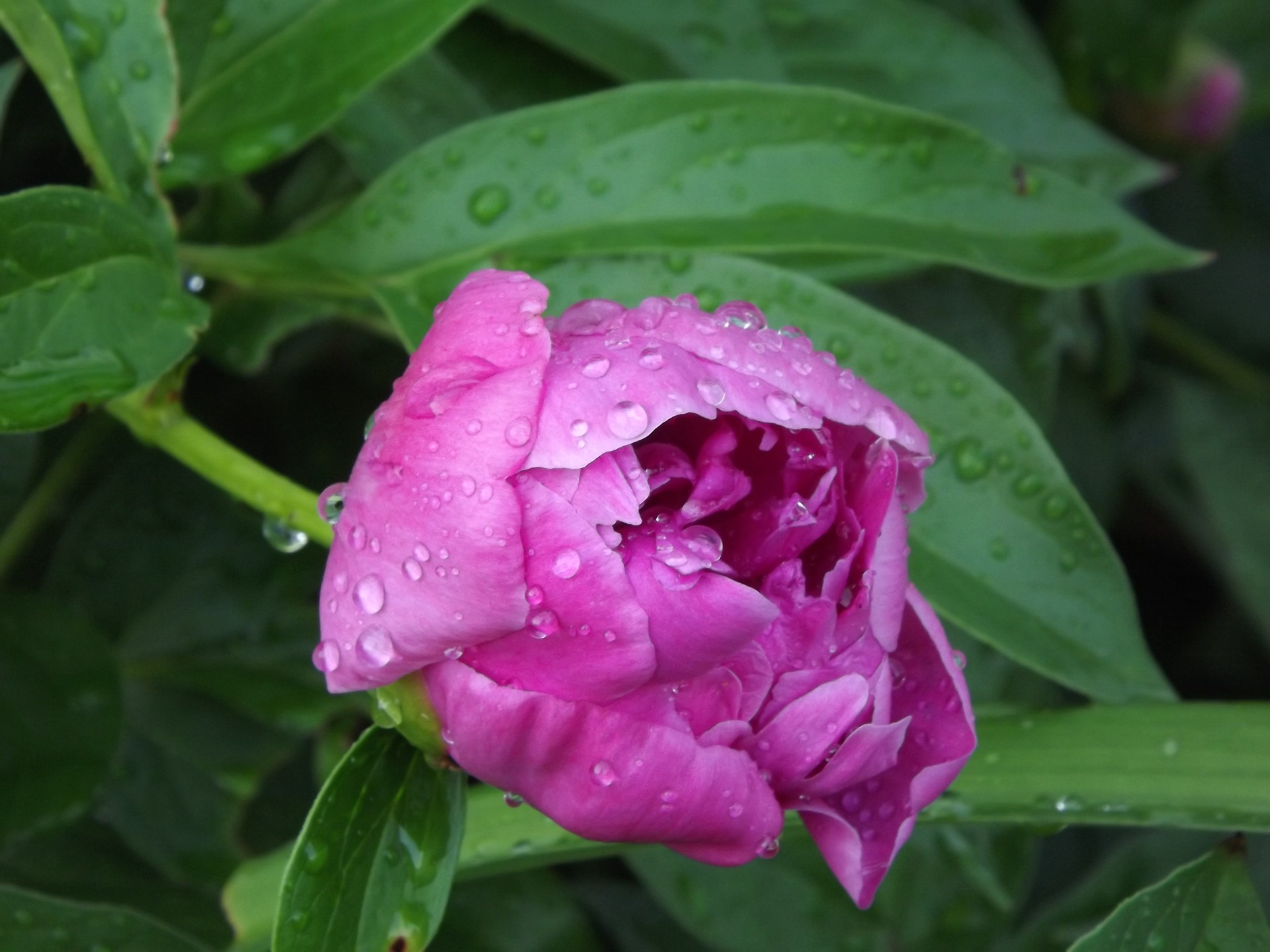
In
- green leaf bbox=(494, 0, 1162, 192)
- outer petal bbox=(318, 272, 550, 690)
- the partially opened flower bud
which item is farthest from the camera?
the partially opened flower bud

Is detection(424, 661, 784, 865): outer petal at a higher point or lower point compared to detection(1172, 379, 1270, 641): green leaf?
higher

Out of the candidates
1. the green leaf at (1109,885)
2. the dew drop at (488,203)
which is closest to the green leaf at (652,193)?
the dew drop at (488,203)

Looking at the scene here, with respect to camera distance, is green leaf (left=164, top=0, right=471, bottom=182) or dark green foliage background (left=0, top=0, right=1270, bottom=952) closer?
dark green foliage background (left=0, top=0, right=1270, bottom=952)

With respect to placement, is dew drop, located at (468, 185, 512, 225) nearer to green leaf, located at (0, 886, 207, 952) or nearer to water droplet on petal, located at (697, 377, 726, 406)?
water droplet on petal, located at (697, 377, 726, 406)

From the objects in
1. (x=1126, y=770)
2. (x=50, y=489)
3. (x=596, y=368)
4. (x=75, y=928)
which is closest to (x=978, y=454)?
(x=1126, y=770)

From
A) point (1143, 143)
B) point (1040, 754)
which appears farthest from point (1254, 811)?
point (1143, 143)

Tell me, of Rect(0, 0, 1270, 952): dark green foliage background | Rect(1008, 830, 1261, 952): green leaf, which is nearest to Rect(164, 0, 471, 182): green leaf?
Rect(0, 0, 1270, 952): dark green foliage background
